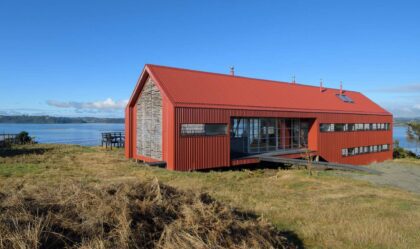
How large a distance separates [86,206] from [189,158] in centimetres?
1109

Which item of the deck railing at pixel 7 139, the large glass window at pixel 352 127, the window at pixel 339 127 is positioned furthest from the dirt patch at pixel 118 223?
the deck railing at pixel 7 139

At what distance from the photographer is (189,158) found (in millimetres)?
15953

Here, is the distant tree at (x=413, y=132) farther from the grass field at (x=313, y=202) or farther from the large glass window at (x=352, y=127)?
the grass field at (x=313, y=202)

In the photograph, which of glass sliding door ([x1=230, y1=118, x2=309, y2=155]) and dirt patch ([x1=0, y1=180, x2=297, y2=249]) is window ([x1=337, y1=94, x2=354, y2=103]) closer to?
glass sliding door ([x1=230, y1=118, x2=309, y2=155])

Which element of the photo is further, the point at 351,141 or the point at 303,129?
the point at 351,141

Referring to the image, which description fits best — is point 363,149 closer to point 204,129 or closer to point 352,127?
point 352,127

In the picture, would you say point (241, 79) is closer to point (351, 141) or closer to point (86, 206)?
point (351, 141)

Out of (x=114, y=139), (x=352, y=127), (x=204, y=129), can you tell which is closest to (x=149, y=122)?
(x=204, y=129)

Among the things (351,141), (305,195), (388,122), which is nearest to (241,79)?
(351,141)

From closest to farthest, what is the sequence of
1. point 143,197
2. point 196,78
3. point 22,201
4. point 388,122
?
point 22,201 < point 143,197 < point 196,78 < point 388,122

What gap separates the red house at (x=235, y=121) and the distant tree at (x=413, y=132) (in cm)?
1631

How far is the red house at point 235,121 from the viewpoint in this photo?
16141 millimetres

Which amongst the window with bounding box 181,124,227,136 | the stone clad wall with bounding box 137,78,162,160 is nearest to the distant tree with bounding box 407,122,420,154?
the window with bounding box 181,124,227,136

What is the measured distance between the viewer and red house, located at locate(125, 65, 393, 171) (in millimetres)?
16141
